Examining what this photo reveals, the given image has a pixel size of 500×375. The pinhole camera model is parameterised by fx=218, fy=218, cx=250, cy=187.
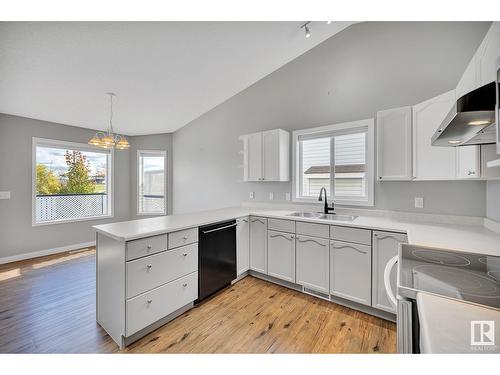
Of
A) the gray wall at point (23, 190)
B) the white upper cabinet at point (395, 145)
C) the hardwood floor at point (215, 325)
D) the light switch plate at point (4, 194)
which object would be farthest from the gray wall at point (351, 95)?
the light switch plate at point (4, 194)

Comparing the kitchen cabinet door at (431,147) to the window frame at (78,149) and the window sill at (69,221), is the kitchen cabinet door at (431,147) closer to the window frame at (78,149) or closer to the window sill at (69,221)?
the window frame at (78,149)

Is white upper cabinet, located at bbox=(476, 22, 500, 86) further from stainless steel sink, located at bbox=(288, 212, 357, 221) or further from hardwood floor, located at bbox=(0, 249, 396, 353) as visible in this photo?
hardwood floor, located at bbox=(0, 249, 396, 353)

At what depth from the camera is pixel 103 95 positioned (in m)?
3.15

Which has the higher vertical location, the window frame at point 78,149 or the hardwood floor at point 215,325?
the window frame at point 78,149

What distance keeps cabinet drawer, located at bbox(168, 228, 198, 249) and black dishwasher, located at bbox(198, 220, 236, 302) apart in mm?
86

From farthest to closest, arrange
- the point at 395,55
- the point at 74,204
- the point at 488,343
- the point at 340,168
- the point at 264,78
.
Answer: the point at 74,204 < the point at 264,78 < the point at 340,168 < the point at 395,55 < the point at 488,343

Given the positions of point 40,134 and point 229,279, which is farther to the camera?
point 40,134

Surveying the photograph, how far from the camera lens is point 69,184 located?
4258 mm

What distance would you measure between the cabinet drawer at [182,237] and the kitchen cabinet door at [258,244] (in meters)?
0.94

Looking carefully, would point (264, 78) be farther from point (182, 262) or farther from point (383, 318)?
point (383, 318)

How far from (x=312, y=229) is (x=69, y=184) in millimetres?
4636

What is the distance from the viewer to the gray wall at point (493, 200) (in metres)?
1.84

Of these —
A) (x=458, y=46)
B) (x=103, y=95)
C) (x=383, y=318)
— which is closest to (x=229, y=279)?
(x=383, y=318)
